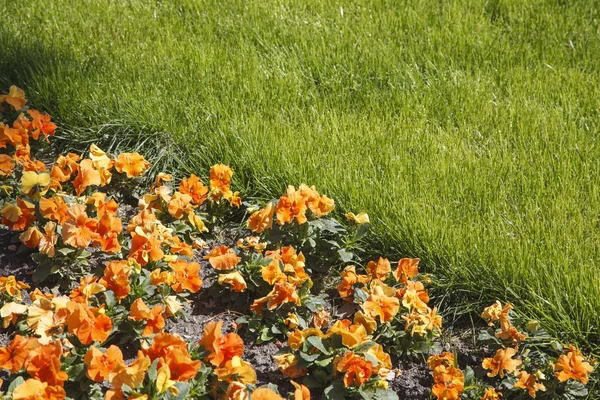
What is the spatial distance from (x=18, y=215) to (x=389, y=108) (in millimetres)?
1887

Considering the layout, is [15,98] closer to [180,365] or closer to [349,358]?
[180,365]

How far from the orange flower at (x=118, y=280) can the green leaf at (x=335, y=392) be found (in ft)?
2.52

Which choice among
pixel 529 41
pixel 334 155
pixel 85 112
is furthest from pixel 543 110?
pixel 85 112

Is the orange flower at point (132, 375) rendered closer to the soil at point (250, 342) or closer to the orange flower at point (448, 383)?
the soil at point (250, 342)

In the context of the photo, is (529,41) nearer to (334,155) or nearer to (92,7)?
(334,155)

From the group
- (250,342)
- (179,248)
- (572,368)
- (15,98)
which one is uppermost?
(15,98)

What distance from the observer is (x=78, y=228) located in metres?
2.73

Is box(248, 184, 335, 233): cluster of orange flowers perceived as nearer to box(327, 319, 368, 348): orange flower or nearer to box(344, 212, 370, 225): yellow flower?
box(344, 212, 370, 225): yellow flower

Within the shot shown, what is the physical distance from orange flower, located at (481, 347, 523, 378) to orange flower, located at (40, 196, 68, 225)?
1.66 metres

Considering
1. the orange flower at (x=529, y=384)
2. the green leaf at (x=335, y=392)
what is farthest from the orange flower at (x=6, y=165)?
the orange flower at (x=529, y=384)

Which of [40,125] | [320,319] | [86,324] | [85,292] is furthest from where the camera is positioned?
[40,125]

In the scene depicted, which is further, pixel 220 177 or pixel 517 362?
pixel 220 177

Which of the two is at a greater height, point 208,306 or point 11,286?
point 11,286

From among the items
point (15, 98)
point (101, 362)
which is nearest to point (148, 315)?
point (101, 362)
